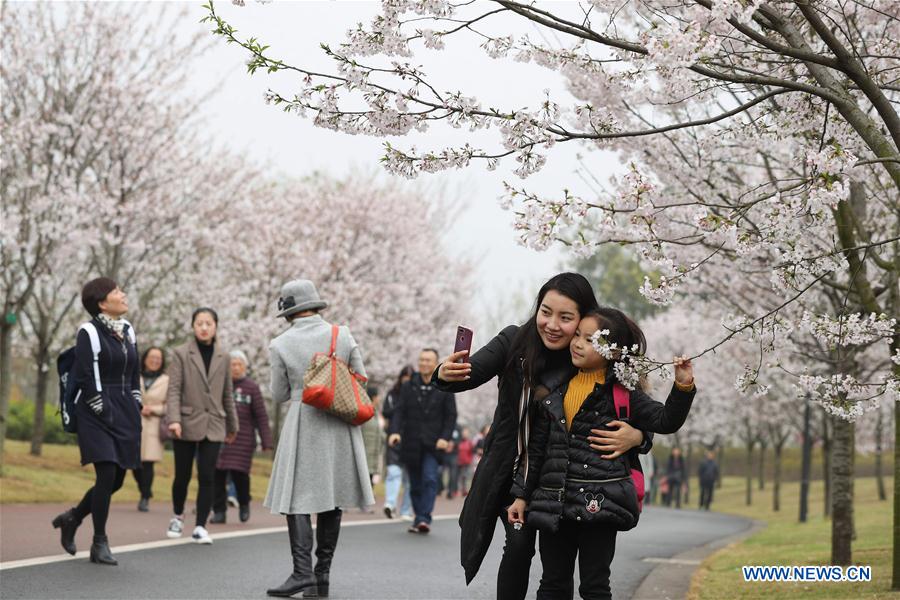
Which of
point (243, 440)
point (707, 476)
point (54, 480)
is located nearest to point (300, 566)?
point (243, 440)

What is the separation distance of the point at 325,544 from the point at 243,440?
6681mm

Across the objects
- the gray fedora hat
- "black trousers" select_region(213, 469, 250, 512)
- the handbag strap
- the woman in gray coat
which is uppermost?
Answer: the gray fedora hat

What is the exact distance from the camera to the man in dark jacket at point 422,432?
13.2 m

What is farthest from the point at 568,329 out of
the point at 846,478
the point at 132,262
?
the point at 132,262

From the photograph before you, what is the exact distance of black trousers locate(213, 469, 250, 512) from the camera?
13.4 metres

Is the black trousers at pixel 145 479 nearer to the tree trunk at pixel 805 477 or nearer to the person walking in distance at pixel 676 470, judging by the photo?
the tree trunk at pixel 805 477

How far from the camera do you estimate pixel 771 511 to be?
3459cm

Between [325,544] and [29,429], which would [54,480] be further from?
[29,429]

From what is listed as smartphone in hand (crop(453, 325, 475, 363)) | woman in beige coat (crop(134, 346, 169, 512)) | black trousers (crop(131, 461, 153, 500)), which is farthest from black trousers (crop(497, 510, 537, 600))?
woman in beige coat (crop(134, 346, 169, 512))

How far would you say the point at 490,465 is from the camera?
15.7ft

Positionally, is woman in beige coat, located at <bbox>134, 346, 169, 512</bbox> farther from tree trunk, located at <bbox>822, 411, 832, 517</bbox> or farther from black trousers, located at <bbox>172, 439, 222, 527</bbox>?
tree trunk, located at <bbox>822, 411, 832, 517</bbox>

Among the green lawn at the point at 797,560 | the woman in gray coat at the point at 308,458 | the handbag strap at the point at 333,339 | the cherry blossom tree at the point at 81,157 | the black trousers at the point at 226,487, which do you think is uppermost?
the cherry blossom tree at the point at 81,157

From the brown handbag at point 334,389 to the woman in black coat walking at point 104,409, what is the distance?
1.58 metres

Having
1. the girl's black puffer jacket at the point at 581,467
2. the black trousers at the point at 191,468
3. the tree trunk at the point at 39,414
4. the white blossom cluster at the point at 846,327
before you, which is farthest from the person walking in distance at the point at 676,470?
the girl's black puffer jacket at the point at 581,467
